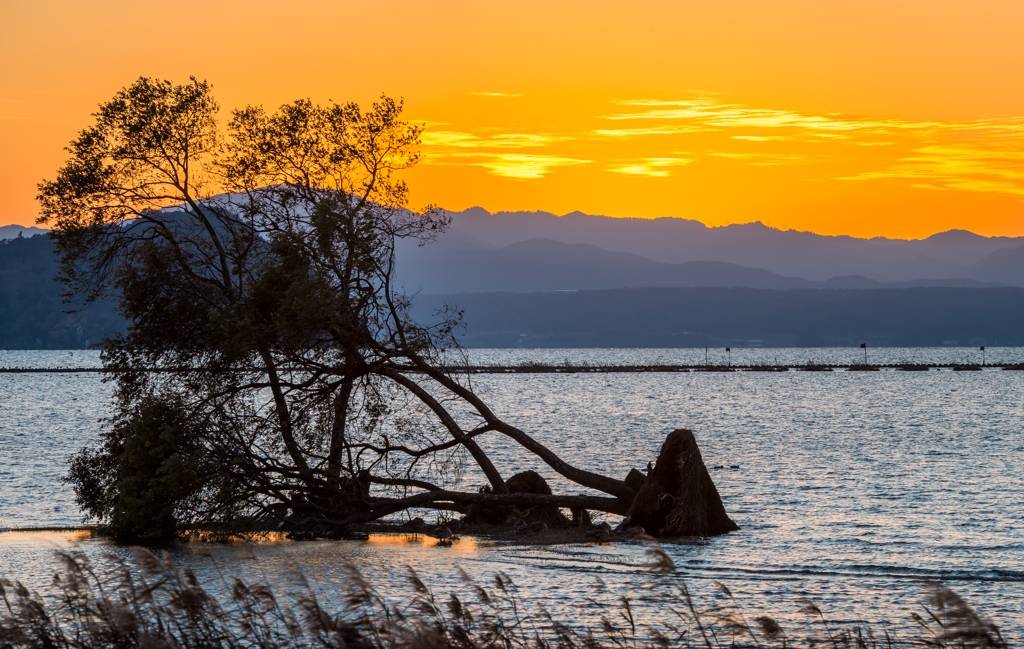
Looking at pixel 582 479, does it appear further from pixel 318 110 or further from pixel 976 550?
pixel 318 110

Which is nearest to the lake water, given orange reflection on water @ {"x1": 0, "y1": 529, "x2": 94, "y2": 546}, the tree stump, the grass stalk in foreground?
orange reflection on water @ {"x1": 0, "y1": 529, "x2": 94, "y2": 546}

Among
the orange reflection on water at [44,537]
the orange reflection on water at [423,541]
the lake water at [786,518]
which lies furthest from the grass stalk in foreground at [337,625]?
the orange reflection on water at [44,537]

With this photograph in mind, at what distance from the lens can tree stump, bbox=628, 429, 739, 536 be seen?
3162 centimetres

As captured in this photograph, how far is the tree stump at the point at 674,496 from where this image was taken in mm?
31625

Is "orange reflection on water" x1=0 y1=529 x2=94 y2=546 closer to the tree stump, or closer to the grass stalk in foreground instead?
the grass stalk in foreground

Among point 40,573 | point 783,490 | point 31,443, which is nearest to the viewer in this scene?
point 40,573

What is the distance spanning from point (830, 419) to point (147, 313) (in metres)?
90.0

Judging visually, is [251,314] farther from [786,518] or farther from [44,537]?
[786,518]

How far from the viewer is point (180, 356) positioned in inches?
1276

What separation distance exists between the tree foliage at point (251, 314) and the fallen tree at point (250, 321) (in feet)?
0.23

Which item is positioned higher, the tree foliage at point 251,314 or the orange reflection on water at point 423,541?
the tree foliage at point 251,314

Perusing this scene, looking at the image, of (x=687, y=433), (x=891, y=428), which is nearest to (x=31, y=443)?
(x=687, y=433)

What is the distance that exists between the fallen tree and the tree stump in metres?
1.15

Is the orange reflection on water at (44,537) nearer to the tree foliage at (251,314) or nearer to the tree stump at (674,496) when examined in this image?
the tree foliage at (251,314)
